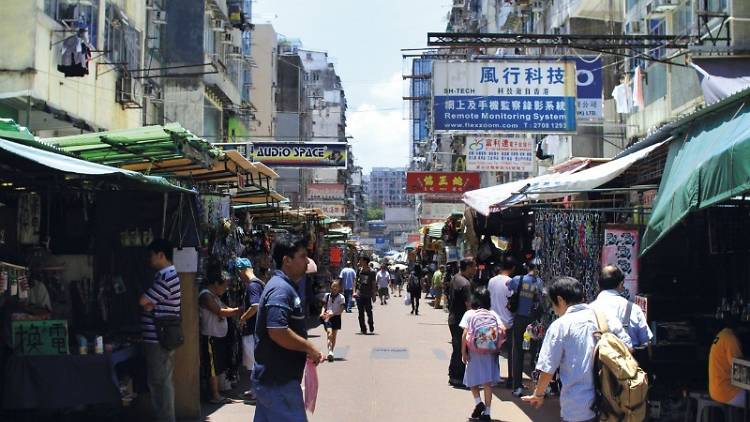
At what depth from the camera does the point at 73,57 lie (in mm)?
16875

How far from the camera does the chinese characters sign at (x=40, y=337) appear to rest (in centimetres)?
763

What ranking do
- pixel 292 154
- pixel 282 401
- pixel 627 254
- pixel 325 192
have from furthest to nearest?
pixel 325 192 → pixel 292 154 → pixel 627 254 → pixel 282 401

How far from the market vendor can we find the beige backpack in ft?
4.83

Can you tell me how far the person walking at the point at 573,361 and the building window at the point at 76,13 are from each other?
46.1 feet

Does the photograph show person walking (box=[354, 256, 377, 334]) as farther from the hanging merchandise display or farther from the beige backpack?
the beige backpack

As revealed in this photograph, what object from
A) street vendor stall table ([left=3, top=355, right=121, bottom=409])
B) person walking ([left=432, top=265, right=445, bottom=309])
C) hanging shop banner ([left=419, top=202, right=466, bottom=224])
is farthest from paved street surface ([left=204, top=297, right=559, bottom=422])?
hanging shop banner ([left=419, top=202, right=466, bottom=224])

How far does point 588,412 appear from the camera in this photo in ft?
19.2

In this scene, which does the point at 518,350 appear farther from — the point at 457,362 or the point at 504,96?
the point at 504,96

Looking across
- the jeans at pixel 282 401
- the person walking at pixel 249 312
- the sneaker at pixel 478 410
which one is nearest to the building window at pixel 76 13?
the person walking at pixel 249 312

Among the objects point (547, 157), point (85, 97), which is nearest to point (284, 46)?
point (547, 157)

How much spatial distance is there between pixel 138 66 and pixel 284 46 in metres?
53.6

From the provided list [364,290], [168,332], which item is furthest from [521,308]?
[364,290]

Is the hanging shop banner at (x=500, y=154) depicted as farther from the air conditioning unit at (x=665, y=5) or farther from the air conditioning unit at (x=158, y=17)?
the air conditioning unit at (x=158, y=17)

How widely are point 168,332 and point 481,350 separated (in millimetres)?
3355
